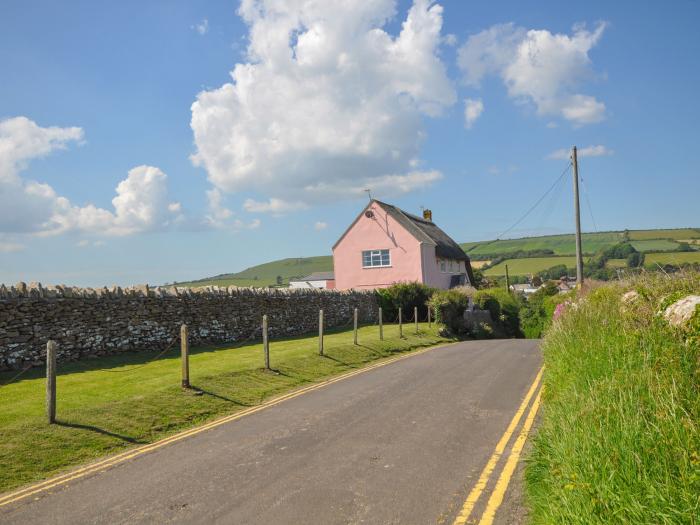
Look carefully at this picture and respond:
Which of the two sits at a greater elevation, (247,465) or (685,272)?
(685,272)

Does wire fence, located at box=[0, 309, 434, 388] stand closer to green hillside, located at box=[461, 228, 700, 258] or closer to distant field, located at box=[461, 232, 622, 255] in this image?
green hillside, located at box=[461, 228, 700, 258]

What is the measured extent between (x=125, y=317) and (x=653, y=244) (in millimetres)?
72415

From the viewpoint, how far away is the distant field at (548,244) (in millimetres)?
107250

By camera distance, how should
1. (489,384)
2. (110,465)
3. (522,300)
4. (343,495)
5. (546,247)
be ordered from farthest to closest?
(546,247) < (522,300) < (489,384) < (110,465) < (343,495)

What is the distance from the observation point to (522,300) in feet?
185

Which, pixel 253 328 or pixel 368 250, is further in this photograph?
pixel 368 250

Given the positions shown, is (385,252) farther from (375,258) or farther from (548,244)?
(548,244)

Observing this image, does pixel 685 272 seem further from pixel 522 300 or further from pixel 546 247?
pixel 546 247

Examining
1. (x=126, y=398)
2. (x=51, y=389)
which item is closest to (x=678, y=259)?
(x=126, y=398)

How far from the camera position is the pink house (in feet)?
144

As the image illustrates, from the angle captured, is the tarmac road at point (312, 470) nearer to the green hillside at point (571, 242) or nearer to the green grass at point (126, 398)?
the green grass at point (126, 398)

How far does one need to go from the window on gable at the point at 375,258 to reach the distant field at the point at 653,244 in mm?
38710

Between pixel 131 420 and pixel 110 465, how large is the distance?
88.1 inches

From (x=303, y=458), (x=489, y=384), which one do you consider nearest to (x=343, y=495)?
(x=303, y=458)
